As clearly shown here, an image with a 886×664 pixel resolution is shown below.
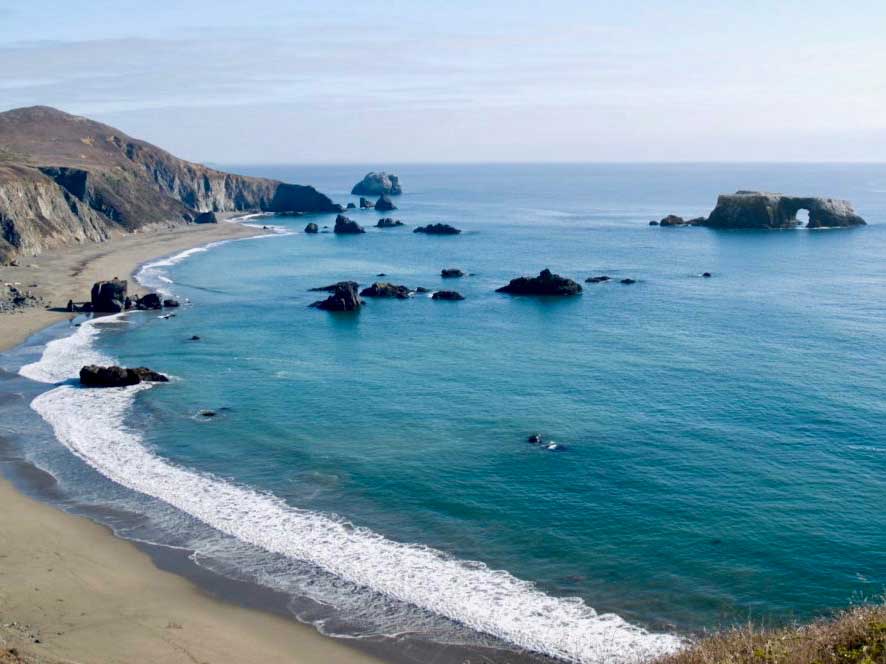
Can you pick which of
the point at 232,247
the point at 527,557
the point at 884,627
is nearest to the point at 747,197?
the point at 232,247

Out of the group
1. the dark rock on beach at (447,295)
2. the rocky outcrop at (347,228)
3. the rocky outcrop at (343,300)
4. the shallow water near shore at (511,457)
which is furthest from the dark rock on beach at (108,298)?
the rocky outcrop at (347,228)

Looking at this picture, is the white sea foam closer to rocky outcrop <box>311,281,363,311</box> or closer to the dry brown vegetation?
the dry brown vegetation

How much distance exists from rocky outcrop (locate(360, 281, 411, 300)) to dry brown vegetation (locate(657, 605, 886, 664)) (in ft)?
281

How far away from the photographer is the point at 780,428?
53.1 metres

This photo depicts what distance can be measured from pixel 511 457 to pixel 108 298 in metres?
66.7

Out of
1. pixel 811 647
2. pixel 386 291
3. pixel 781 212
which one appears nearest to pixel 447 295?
pixel 386 291

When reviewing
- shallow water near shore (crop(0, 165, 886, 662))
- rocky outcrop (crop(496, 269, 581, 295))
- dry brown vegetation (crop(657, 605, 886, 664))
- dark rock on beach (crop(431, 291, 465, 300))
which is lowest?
shallow water near shore (crop(0, 165, 886, 662))

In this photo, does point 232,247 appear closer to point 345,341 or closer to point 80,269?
point 80,269

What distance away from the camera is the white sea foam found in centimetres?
3225

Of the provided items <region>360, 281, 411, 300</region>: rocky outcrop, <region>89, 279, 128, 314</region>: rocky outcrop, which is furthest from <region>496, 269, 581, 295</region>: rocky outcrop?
<region>89, 279, 128, 314</region>: rocky outcrop

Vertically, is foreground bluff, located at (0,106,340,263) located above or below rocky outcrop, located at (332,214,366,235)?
above

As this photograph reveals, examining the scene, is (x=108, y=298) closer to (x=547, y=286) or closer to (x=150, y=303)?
(x=150, y=303)

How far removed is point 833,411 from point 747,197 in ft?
434

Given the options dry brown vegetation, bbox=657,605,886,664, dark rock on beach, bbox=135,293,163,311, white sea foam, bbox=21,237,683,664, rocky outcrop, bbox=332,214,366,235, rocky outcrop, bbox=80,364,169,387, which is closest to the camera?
dry brown vegetation, bbox=657,605,886,664
